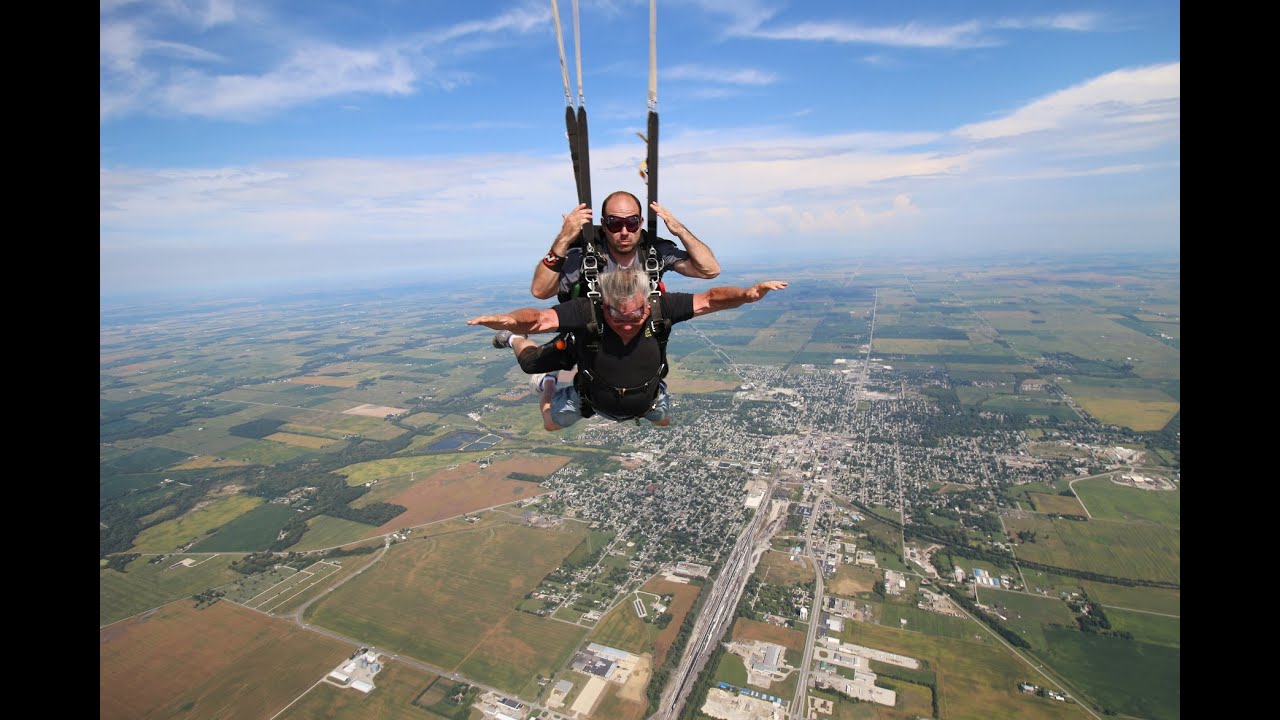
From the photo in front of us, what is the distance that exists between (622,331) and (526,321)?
1146 millimetres

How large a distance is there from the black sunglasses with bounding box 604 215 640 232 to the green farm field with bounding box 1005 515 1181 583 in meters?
36.3

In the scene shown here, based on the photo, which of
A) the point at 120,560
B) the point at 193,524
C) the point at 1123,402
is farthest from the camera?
the point at 1123,402

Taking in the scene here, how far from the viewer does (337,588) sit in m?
31.0

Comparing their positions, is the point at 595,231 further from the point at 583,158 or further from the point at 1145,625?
the point at 1145,625

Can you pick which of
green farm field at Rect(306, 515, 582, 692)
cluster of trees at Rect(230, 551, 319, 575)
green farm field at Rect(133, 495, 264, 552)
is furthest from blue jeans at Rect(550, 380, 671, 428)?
green farm field at Rect(133, 495, 264, 552)

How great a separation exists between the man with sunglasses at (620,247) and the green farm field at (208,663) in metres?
26.9

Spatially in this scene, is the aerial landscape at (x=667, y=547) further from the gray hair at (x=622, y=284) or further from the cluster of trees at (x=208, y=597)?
the gray hair at (x=622, y=284)

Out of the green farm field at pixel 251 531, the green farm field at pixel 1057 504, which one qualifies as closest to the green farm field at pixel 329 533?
the green farm field at pixel 251 531

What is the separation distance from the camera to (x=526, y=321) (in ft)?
17.6

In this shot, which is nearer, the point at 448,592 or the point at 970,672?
the point at 970,672

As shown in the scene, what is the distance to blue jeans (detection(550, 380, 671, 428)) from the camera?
7332mm

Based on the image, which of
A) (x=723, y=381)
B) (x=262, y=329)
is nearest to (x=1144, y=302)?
(x=723, y=381)

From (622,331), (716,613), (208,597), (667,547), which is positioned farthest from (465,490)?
(622,331)

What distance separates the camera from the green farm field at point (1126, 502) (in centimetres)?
3575
